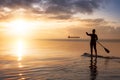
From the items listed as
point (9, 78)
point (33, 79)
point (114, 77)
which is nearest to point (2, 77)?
point (9, 78)

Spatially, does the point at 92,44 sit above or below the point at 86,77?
above

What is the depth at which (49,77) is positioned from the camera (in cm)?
1263

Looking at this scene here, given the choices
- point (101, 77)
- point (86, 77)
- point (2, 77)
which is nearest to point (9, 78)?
point (2, 77)

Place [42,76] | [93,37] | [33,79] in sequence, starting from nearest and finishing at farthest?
[33,79] < [42,76] < [93,37]

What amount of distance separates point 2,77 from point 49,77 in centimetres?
258

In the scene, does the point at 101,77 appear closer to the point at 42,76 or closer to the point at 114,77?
the point at 114,77

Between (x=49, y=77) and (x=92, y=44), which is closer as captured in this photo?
(x=49, y=77)

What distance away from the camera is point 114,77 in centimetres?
1279

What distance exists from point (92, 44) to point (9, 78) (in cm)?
1249

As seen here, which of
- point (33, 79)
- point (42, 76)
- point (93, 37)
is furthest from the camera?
point (93, 37)

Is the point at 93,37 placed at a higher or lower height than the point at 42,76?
higher

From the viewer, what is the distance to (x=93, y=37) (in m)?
23.2

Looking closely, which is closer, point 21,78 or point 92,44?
point 21,78

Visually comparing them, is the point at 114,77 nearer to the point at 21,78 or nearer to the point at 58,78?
the point at 58,78
